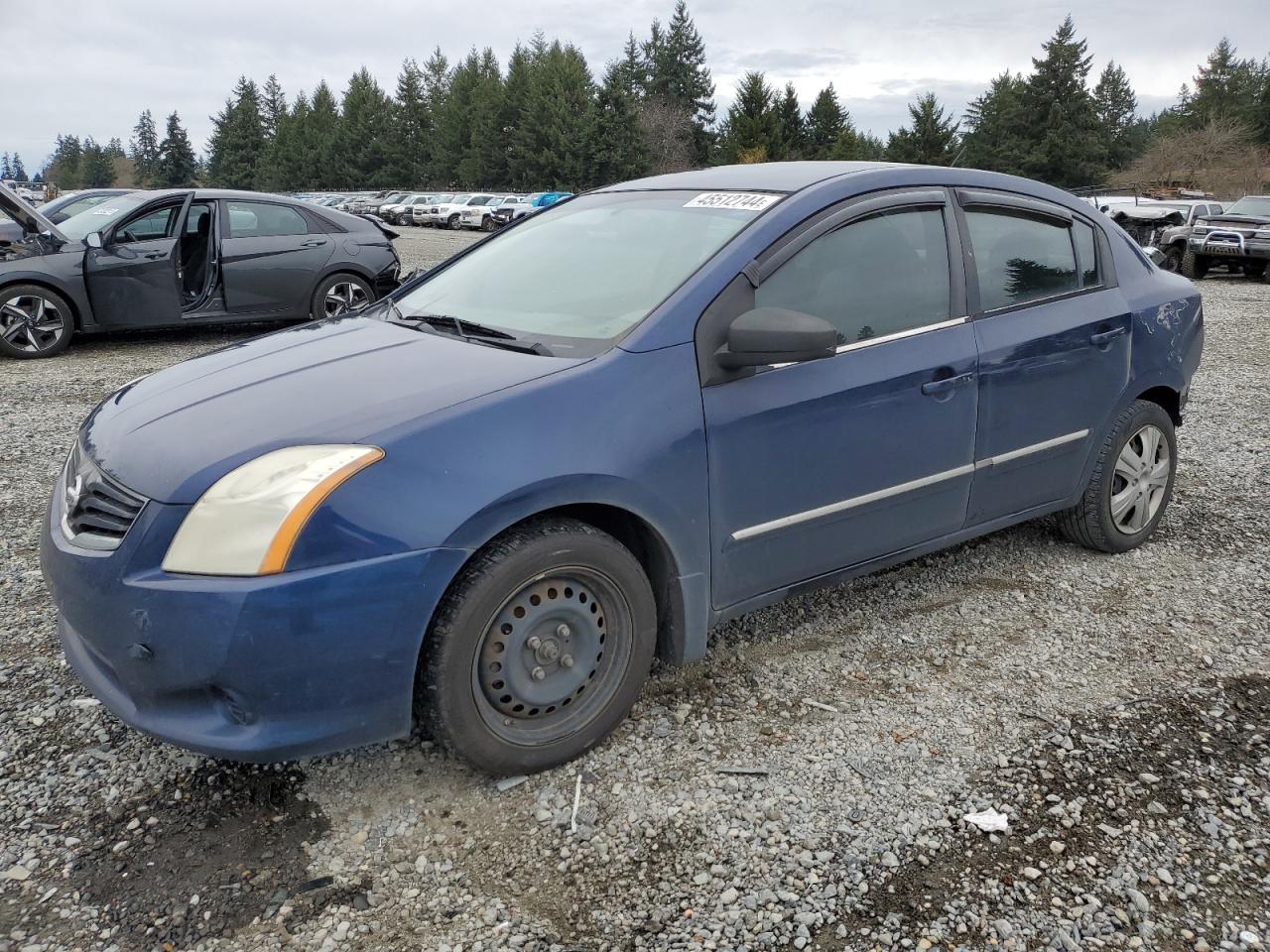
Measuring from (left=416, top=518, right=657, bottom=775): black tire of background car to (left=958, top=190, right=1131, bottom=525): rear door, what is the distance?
1508 millimetres

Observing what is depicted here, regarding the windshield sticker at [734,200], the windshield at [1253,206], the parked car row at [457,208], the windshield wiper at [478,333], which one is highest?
the parked car row at [457,208]

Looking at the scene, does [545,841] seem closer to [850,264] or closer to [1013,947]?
[1013,947]

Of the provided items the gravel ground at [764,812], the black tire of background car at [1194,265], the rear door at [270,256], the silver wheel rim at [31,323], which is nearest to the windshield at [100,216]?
the silver wheel rim at [31,323]

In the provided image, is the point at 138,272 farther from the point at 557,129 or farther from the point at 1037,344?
Answer: the point at 557,129

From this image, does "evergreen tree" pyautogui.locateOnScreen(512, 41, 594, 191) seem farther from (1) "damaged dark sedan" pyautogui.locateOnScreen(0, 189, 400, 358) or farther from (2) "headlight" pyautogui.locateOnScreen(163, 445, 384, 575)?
(2) "headlight" pyautogui.locateOnScreen(163, 445, 384, 575)

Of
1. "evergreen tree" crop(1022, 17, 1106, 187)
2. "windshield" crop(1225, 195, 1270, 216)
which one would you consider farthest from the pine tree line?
"windshield" crop(1225, 195, 1270, 216)

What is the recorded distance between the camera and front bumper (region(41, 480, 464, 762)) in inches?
87.6

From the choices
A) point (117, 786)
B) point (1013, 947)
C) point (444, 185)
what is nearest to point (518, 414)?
point (117, 786)

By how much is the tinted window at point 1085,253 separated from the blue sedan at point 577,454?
0.5 inches

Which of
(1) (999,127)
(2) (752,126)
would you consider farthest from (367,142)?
(1) (999,127)

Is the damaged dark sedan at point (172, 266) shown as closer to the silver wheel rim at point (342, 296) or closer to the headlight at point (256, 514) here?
the silver wheel rim at point (342, 296)

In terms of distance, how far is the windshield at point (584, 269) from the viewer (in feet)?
9.70

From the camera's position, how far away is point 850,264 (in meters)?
3.22

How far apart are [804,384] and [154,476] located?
1.79 metres
